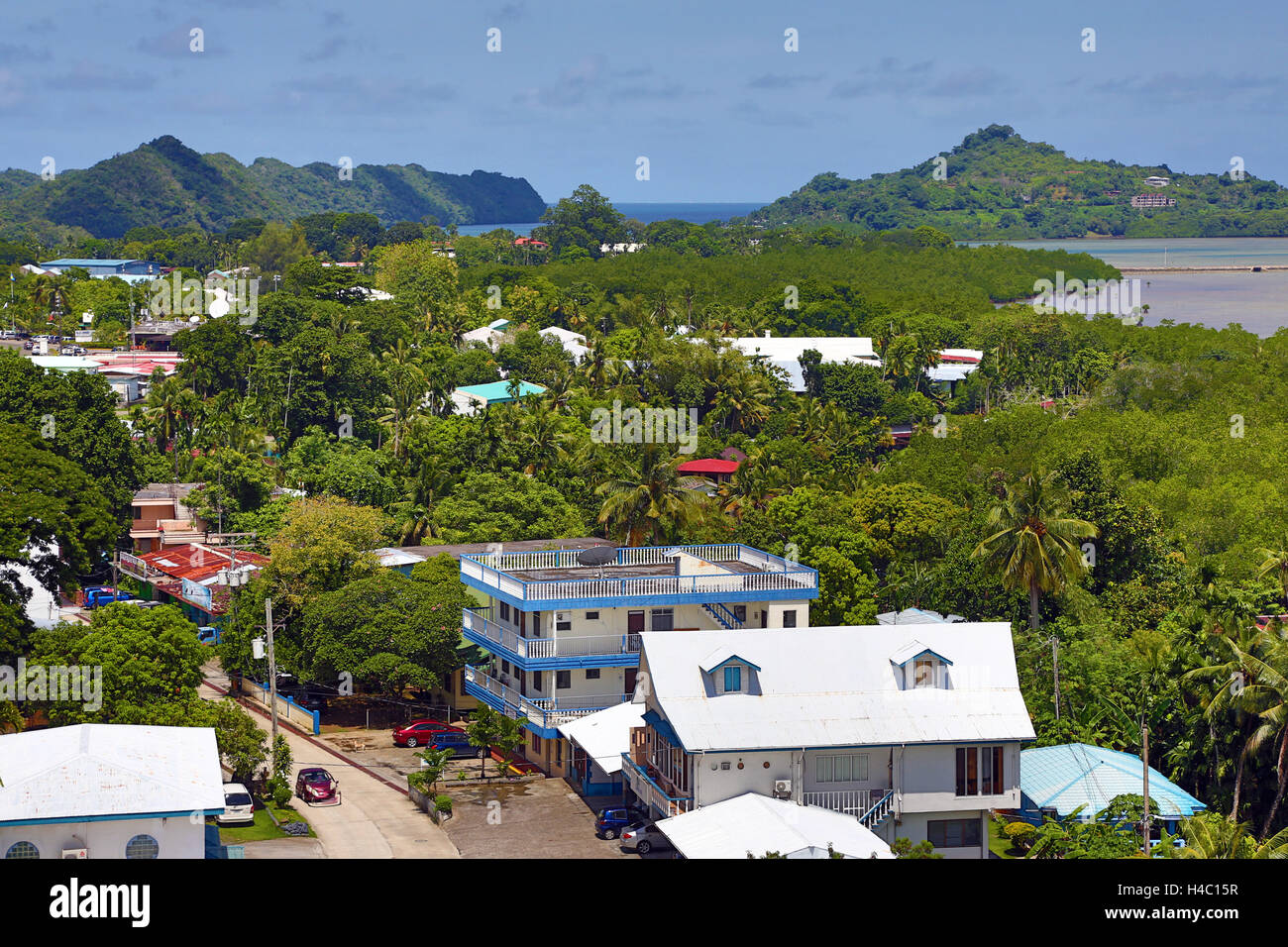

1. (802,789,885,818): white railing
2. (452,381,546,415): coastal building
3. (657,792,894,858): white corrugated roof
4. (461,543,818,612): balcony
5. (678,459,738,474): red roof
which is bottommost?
(802,789,885,818): white railing

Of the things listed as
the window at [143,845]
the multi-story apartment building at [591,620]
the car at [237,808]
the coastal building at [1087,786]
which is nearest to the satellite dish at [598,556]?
the multi-story apartment building at [591,620]

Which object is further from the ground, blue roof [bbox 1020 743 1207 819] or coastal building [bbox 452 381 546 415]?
coastal building [bbox 452 381 546 415]

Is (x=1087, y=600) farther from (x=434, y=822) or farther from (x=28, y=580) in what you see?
(x=28, y=580)

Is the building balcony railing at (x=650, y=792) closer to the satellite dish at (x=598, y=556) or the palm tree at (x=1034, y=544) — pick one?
A: the satellite dish at (x=598, y=556)

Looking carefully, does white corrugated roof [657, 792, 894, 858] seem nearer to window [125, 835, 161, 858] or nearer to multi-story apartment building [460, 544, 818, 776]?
multi-story apartment building [460, 544, 818, 776]

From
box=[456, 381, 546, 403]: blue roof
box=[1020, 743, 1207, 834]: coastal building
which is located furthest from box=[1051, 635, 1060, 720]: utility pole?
box=[456, 381, 546, 403]: blue roof

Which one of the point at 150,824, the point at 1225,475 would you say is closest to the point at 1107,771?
the point at 150,824
